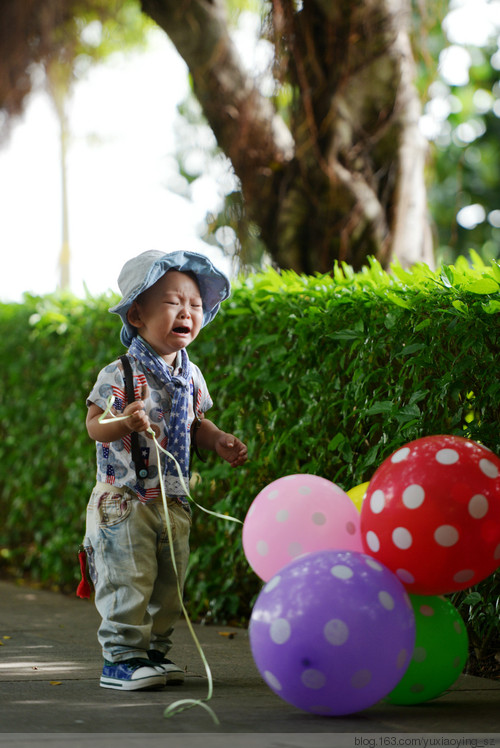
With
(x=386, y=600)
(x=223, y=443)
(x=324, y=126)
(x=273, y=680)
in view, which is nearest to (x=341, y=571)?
(x=386, y=600)

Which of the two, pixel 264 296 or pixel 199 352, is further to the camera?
pixel 199 352

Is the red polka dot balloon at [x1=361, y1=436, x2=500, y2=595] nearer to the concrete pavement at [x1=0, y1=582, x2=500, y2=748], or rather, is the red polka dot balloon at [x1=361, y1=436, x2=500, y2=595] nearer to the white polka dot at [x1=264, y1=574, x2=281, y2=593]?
the white polka dot at [x1=264, y1=574, x2=281, y2=593]

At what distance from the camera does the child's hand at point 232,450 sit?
3820 millimetres

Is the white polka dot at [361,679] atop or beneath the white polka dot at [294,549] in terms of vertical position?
beneath

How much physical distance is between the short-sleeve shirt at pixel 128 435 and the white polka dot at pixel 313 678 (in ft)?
3.44

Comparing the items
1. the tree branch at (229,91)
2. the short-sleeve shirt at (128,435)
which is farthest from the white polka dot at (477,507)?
the tree branch at (229,91)

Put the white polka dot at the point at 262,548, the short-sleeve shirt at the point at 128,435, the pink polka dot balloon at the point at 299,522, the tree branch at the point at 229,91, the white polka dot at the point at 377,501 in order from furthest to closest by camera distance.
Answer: the tree branch at the point at 229,91 → the short-sleeve shirt at the point at 128,435 → the white polka dot at the point at 262,548 → the pink polka dot balloon at the point at 299,522 → the white polka dot at the point at 377,501

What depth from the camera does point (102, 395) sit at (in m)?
3.59

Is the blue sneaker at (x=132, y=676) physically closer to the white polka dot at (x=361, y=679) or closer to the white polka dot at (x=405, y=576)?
the white polka dot at (x=361, y=679)

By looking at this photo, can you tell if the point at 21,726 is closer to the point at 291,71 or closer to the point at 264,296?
the point at 264,296

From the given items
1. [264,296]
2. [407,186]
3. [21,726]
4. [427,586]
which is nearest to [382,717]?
[427,586]

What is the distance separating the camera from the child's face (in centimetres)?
373

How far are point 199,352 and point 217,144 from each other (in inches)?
120

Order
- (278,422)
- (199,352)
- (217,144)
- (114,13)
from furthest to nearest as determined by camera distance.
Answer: (114,13) < (217,144) < (199,352) < (278,422)
